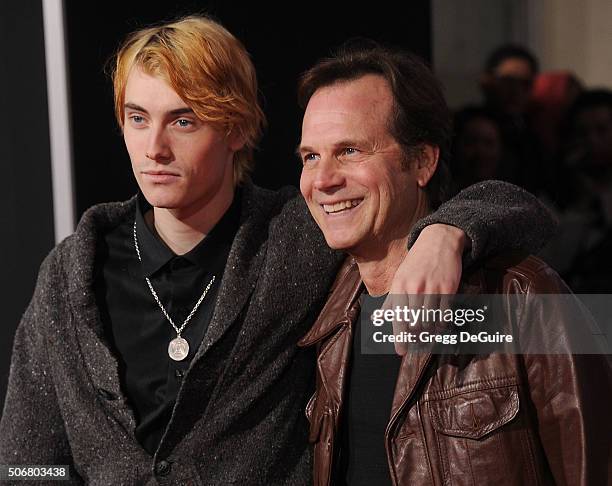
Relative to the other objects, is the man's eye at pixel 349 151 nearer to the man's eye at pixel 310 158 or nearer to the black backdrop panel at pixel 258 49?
the man's eye at pixel 310 158

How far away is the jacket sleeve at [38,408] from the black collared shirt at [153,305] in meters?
0.11

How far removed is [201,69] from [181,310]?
0.45 meters

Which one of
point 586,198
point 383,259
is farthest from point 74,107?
point 586,198

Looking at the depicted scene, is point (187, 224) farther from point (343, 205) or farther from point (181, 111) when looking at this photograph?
point (343, 205)

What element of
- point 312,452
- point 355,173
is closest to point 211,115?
point 355,173

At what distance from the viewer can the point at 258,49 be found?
7.66 ft

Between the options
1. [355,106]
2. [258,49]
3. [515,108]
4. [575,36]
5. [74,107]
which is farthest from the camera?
[575,36]

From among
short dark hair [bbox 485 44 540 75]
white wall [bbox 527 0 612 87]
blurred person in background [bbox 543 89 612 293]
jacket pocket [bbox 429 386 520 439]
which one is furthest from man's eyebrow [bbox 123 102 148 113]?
white wall [bbox 527 0 612 87]

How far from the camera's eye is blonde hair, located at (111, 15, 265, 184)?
1.84 m

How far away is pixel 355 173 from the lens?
1.75 m

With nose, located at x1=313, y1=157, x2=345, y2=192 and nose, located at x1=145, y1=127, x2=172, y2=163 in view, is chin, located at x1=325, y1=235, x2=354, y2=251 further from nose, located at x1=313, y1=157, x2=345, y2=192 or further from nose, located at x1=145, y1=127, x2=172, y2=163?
nose, located at x1=145, y1=127, x2=172, y2=163

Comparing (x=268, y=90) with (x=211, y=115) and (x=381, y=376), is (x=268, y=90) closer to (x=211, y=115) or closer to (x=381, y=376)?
(x=211, y=115)

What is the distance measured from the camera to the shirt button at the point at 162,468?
1.80 metres

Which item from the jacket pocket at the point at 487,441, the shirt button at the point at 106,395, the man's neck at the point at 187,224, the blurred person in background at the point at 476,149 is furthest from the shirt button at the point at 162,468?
the blurred person in background at the point at 476,149
